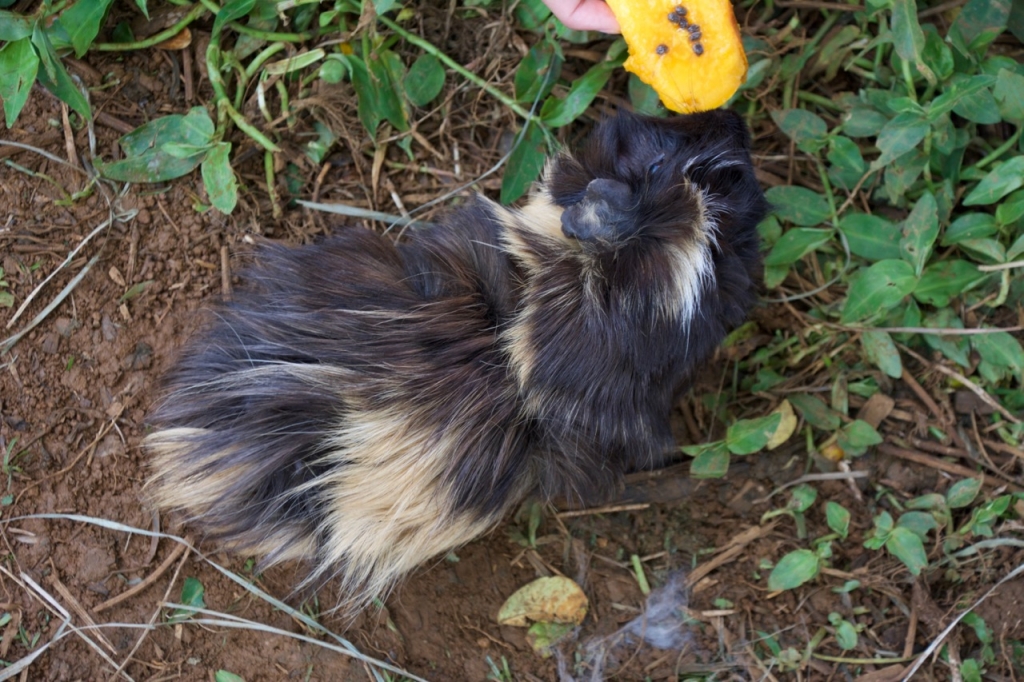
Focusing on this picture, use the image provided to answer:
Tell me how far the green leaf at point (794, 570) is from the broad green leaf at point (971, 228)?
1238 millimetres

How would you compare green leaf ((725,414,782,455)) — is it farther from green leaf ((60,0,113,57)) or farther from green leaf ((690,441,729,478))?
green leaf ((60,0,113,57))

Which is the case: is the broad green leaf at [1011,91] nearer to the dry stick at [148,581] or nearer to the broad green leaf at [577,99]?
the broad green leaf at [577,99]

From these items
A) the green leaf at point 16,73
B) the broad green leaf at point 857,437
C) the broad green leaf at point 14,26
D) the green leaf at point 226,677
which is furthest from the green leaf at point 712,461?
the broad green leaf at point 14,26

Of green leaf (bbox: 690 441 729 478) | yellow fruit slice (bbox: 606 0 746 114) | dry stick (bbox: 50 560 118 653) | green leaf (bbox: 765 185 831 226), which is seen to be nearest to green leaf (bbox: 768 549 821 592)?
green leaf (bbox: 690 441 729 478)

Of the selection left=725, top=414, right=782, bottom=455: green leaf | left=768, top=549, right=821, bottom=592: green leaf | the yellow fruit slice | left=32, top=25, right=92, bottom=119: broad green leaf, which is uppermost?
left=32, top=25, right=92, bottom=119: broad green leaf

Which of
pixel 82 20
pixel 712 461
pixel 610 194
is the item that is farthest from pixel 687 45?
pixel 82 20

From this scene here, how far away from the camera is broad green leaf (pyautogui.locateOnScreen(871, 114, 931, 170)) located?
101 inches

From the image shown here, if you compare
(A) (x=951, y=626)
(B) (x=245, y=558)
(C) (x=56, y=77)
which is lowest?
(A) (x=951, y=626)

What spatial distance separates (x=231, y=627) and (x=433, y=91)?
207 centimetres

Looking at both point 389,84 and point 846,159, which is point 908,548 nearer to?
point 846,159

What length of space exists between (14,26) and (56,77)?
201 mm

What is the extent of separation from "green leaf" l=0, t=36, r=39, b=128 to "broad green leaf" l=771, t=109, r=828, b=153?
2545mm

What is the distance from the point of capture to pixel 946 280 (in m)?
2.83

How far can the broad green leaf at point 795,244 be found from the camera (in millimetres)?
2871
